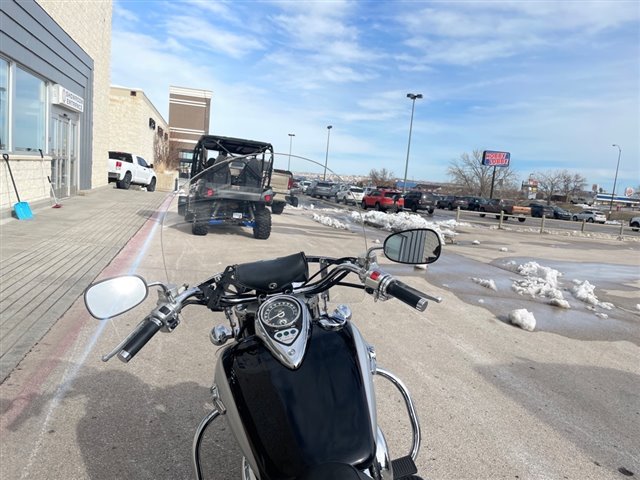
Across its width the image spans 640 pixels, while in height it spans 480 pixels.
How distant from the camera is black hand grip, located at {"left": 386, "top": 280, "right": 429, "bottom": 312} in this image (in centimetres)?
197

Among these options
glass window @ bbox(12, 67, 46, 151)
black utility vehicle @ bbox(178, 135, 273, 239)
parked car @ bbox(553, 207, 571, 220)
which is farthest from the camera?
parked car @ bbox(553, 207, 571, 220)

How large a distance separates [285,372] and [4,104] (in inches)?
475

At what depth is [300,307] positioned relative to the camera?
1.80 metres

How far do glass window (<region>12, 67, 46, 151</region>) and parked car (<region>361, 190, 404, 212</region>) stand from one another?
23.8 meters

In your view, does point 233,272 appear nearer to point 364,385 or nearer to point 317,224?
point 364,385

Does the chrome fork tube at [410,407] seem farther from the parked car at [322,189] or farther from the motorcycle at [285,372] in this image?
the parked car at [322,189]

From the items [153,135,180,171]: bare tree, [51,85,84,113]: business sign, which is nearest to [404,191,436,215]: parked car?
[153,135,180,171]: bare tree

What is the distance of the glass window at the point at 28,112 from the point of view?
11695 millimetres

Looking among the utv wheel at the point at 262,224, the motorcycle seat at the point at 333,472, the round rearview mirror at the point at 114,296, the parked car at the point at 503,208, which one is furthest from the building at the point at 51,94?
the parked car at the point at 503,208

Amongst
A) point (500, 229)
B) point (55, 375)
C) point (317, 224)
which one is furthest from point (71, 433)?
point (500, 229)

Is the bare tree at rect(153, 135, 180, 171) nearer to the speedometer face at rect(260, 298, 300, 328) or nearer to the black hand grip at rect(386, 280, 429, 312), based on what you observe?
the black hand grip at rect(386, 280, 429, 312)

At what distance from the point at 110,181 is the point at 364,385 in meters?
27.8

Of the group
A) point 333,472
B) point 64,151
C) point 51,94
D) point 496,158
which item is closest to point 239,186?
point 333,472

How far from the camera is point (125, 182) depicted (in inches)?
1037
